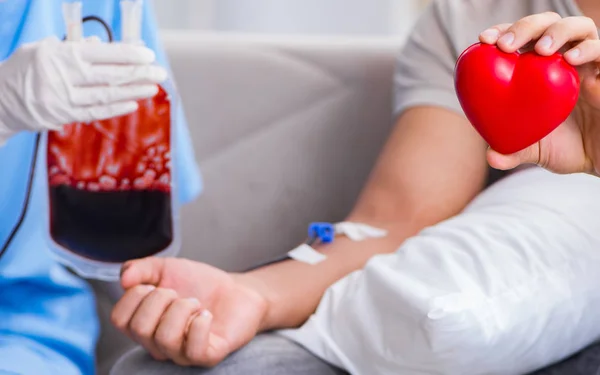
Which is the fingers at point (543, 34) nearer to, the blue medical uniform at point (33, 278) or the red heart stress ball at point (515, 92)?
the red heart stress ball at point (515, 92)

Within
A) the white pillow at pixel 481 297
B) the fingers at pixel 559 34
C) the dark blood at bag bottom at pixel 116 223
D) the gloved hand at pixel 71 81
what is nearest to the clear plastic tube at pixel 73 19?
the gloved hand at pixel 71 81

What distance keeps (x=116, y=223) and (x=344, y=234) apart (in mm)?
281

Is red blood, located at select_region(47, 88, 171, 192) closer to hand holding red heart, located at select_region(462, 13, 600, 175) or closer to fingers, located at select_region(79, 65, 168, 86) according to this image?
fingers, located at select_region(79, 65, 168, 86)

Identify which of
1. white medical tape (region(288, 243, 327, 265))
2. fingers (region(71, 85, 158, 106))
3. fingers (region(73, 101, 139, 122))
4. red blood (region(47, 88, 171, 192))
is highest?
fingers (region(71, 85, 158, 106))

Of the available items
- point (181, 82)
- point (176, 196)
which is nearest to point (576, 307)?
point (176, 196)

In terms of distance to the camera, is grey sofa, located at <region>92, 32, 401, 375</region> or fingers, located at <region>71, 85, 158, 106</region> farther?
grey sofa, located at <region>92, 32, 401, 375</region>

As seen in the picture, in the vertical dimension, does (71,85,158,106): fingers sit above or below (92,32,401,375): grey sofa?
above

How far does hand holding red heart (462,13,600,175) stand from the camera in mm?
584

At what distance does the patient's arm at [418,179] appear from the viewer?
992mm

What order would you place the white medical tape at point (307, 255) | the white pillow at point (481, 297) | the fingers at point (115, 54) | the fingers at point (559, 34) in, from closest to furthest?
the fingers at point (559, 34), the white pillow at point (481, 297), the fingers at point (115, 54), the white medical tape at point (307, 255)

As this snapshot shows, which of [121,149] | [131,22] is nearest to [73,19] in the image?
[131,22]

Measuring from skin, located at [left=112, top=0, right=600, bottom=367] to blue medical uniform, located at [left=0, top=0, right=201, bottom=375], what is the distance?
17 centimetres

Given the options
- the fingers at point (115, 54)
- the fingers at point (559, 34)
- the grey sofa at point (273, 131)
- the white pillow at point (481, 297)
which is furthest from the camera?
the grey sofa at point (273, 131)

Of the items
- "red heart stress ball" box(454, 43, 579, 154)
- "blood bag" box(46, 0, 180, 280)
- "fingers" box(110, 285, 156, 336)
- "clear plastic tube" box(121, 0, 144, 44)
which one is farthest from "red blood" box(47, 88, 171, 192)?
"red heart stress ball" box(454, 43, 579, 154)
